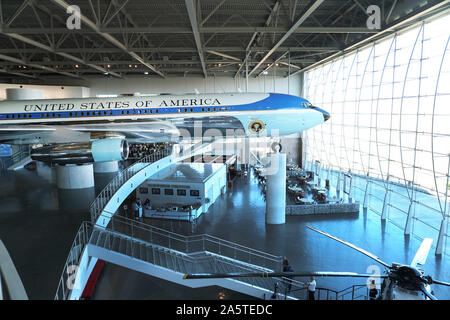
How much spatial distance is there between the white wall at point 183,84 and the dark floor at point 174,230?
18.2 metres

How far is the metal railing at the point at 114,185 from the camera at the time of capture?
13.8m

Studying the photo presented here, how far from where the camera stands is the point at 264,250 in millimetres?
15266

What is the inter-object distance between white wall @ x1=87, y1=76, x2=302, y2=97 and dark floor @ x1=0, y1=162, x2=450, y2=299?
59.8ft

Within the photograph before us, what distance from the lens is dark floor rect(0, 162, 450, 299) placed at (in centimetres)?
987

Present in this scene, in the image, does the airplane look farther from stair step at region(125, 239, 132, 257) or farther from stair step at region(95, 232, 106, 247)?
stair step at region(125, 239, 132, 257)

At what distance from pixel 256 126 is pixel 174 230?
332 inches

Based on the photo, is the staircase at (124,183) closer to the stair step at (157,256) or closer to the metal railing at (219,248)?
the metal railing at (219,248)

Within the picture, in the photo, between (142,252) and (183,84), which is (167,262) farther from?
(183,84)

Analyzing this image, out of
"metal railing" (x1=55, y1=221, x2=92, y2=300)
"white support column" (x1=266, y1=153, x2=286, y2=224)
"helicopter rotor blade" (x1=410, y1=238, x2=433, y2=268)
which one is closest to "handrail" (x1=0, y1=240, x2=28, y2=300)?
"metal railing" (x1=55, y1=221, x2=92, y2=300)

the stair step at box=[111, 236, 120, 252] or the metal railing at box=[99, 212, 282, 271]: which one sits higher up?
the stair step at box=[111, 236, 120, 252]

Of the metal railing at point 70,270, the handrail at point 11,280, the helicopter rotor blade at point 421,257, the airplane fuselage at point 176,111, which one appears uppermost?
the airplane fuselage at point 176,111

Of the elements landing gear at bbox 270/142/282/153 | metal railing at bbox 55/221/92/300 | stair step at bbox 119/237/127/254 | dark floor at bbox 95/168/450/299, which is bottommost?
dark floor at bbox 95/168/450/299

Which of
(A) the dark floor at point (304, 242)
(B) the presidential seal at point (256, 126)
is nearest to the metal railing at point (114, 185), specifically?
(A) the dark floor at point (304, 242)
